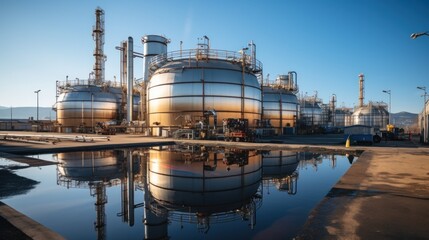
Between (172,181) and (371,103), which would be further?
(371,103)

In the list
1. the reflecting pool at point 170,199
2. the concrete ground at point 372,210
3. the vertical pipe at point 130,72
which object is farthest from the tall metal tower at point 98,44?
the concrete ground at point 372,210

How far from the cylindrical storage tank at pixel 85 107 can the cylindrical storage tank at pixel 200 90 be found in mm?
17647

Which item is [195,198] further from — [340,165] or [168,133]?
[168,133]

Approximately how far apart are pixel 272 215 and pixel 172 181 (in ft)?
14.7

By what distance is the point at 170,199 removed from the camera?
297 inches

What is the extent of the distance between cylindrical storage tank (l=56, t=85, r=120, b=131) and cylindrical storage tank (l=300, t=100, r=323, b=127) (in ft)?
137

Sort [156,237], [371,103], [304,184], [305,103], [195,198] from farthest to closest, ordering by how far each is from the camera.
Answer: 1. [371,103]
2. [305,103]
3. [304,184]
4. [195,198]
5. [156,237]

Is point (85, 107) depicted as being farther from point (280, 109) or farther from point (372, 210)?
point (372, 210)

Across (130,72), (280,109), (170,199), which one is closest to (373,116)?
(280,109)

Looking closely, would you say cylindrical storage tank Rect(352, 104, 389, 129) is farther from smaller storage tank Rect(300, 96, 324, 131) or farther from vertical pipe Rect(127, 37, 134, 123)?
vertical pipe Rect(127, 37, 134, 123)

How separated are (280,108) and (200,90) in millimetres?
20464

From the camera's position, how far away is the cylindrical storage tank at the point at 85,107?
46562 millimetres

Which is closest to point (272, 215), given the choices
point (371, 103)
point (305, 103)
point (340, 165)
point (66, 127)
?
point (340, 165)

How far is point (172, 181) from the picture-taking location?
9578 mm
